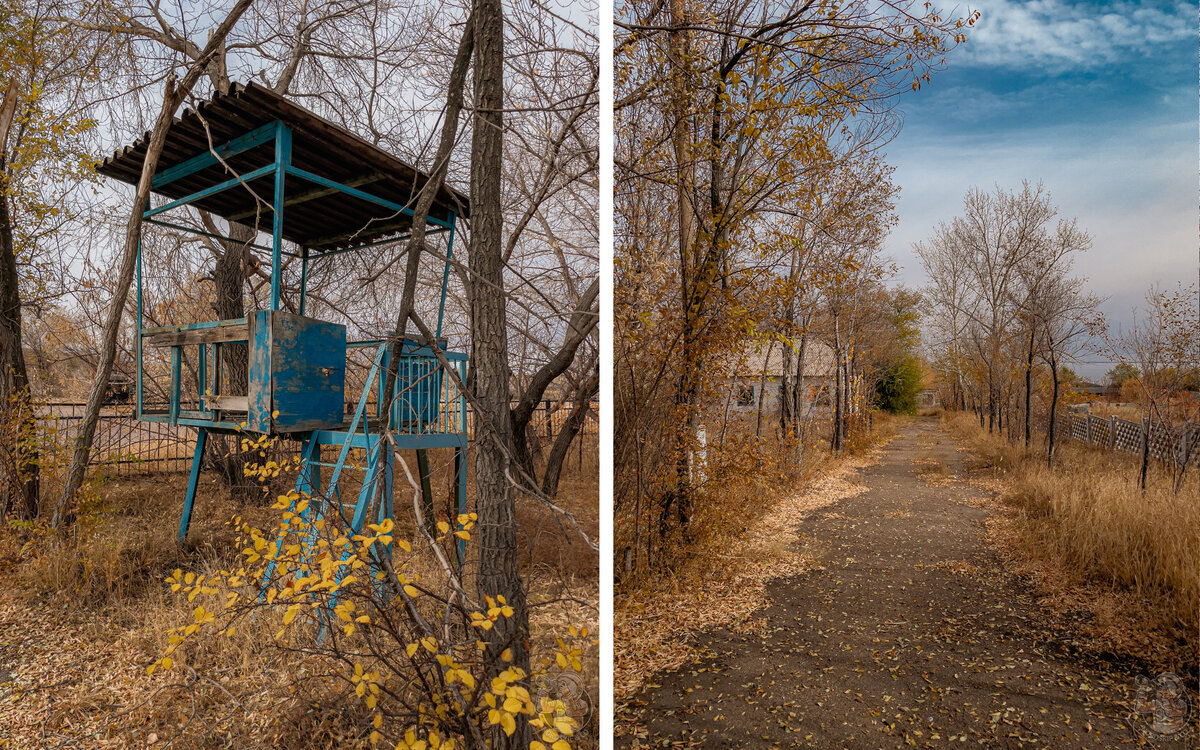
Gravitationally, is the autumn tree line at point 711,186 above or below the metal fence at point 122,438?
above

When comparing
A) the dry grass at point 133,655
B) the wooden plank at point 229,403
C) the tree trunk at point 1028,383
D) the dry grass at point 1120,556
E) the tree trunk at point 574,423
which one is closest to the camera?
the dry grass at point 133,655

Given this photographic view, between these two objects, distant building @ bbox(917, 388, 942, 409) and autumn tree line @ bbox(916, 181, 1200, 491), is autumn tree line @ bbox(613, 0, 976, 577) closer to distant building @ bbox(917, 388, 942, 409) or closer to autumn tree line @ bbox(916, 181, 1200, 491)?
autumn tree line @ bbox(916, 181, 1200, 491)

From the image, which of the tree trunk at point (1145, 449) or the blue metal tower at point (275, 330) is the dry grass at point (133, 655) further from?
the tree trunk at point (1145, 449)

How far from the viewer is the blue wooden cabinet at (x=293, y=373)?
180 centimetres

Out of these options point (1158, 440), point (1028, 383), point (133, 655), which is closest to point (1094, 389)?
point (1158, 440)

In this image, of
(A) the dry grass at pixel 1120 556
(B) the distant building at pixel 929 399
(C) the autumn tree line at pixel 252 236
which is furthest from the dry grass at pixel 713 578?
(B) the distant building at pixel 929 399

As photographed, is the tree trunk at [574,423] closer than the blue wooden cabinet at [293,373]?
No

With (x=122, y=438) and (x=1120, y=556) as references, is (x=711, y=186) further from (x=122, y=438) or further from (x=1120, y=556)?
(x=122, y=438)

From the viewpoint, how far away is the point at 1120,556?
6.15 ft

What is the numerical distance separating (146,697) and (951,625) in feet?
7.12

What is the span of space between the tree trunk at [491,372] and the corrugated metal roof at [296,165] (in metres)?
0.22

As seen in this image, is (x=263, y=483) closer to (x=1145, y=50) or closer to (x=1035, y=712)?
(x=1035, y=712)

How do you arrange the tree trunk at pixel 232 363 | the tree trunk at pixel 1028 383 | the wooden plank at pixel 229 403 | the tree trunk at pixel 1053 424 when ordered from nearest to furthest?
the wooden plank at pixel 229 403
the tree trunk at pixel 232 363
the tree trunk at pixel 1053 424
the tree trunk at pixel 1028 383

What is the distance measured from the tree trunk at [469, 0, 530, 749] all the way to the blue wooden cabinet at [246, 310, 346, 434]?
0.78 m
